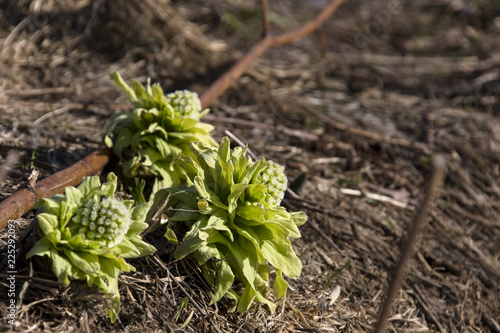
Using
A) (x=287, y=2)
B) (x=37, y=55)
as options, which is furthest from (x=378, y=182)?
(x=287, y=2)

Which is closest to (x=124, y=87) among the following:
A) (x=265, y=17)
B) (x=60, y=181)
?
(x=60, y=181)

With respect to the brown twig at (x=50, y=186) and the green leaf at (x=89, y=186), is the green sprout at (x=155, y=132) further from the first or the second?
the green leaf at (x=89, y=186)

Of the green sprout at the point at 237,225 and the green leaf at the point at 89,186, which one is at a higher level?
the green leaf at the point at 89,186

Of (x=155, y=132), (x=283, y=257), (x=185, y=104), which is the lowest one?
(x=283, y=257)

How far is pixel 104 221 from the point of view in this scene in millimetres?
1576

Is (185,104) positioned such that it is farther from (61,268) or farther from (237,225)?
(61,268)

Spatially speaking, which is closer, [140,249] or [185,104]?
[140,249]

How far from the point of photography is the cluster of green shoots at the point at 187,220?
1578 millimetres

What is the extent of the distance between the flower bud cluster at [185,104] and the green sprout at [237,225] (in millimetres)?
391

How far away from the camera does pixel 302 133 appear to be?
3.38 metres

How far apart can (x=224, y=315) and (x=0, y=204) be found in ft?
3.23

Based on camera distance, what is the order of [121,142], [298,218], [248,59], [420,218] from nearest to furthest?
[420,218], [298,218], [121,142], [248,59]

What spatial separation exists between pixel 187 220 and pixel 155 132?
1.88ft

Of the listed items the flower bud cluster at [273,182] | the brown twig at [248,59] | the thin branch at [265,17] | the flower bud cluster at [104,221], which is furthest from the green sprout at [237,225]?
the thin branch at [265,17]
